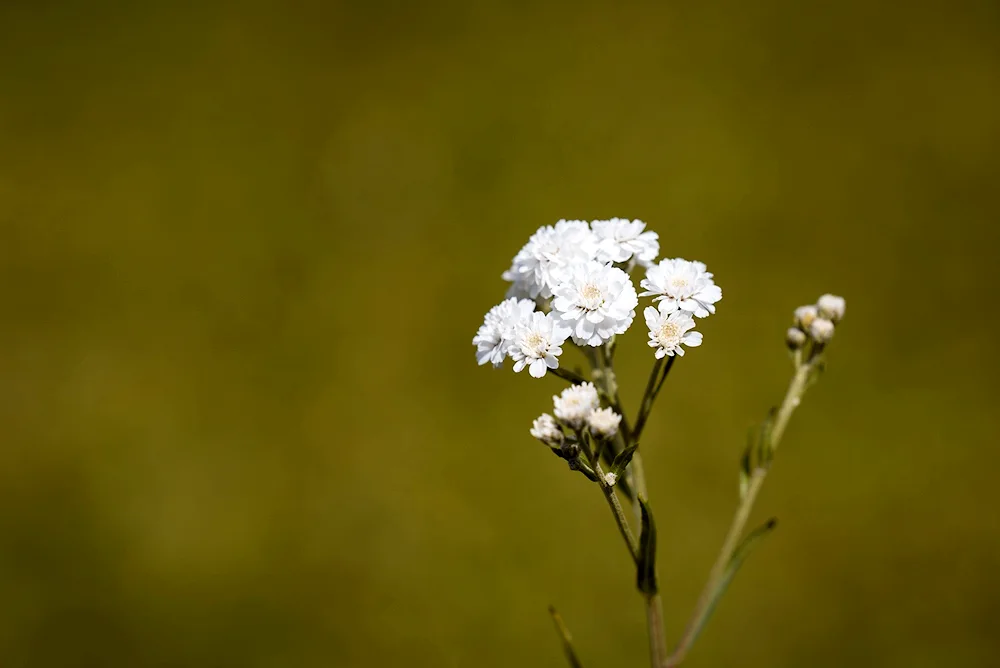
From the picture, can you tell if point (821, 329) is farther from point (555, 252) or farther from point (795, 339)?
point (555, 252)

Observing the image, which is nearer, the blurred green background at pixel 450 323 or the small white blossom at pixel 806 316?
the small white blossom at pixel 806 316

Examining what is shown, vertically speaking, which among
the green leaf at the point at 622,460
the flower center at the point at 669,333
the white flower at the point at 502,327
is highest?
the white flower at the point at 502,327

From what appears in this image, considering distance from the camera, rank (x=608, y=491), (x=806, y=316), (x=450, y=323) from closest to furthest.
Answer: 1. (x=608, y=491)
2. (x=806, y=316)
3. (x=450, y=323)

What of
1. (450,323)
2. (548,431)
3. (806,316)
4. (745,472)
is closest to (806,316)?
(806,316)

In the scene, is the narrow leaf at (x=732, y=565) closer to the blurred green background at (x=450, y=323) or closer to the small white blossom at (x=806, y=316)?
the small white blossom at (x=806, y=316)

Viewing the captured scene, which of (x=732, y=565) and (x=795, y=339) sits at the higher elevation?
(x=795, y=339)

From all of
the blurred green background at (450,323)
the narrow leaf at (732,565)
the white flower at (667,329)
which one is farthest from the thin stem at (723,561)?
the blurred green background at (450,323)

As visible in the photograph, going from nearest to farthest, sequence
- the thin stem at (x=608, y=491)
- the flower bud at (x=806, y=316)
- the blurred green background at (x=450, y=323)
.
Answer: the thin stem at (x=608, y=491) < the flower bud at (x=806, y=316) < the blurred green background at (x=450, y=323)

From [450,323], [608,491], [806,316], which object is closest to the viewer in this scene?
[608,491]
